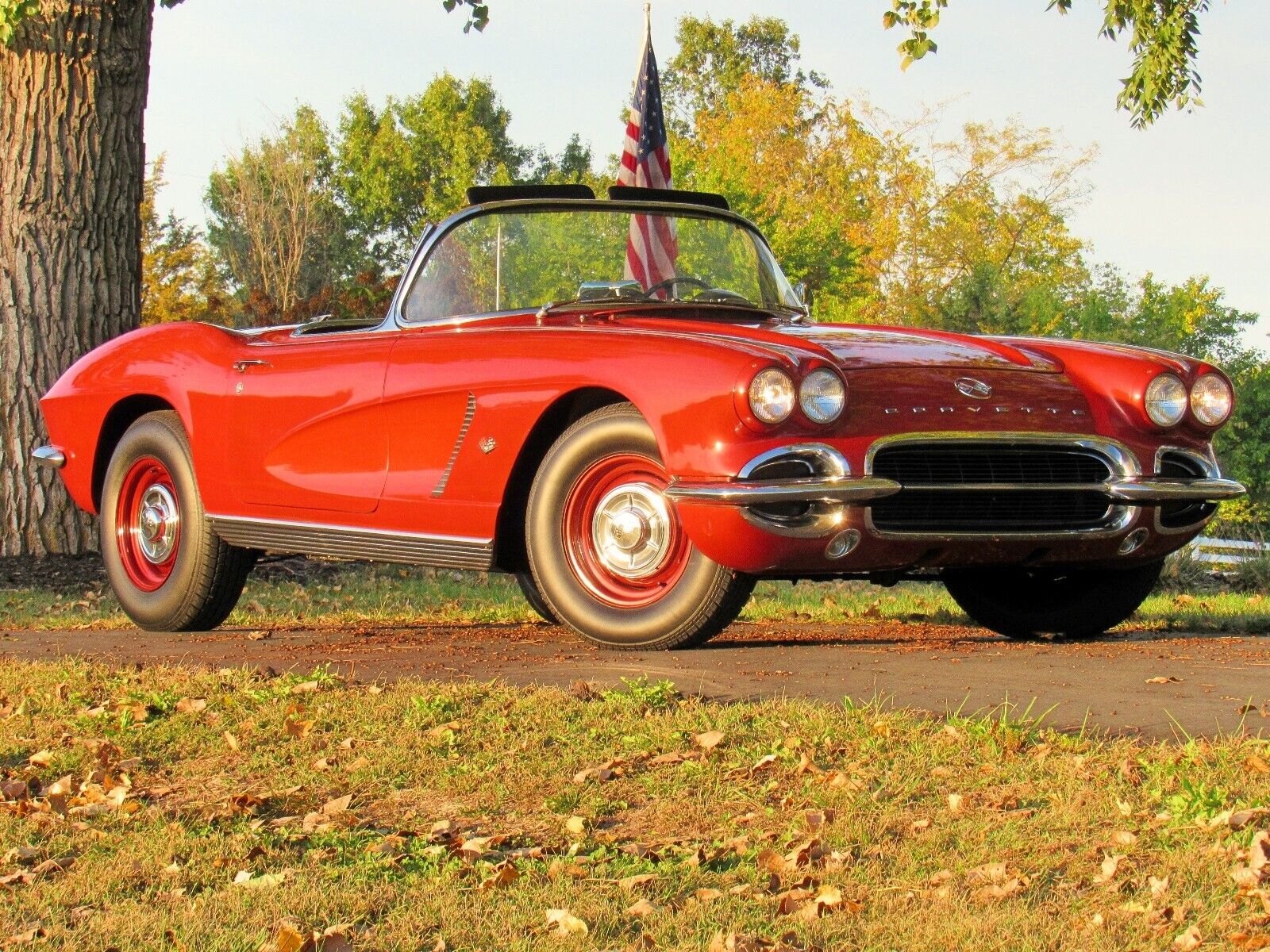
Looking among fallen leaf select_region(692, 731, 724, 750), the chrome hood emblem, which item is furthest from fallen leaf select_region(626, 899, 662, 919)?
the chrome hood emblem

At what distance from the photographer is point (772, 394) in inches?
209

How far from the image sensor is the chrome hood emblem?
572 centimetres

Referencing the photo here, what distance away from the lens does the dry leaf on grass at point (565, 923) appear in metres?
3.12

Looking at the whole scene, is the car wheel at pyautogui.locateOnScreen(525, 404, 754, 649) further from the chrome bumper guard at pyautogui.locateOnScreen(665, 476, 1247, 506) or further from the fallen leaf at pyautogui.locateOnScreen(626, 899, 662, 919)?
the fallen leaf at pyautogui.locateOnScreen(626, 899, 662, 919)

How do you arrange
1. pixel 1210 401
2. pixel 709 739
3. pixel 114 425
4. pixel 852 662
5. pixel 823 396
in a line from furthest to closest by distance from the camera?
1. pixel 114 425
2. pixel 1210 401
3. pixel 852 662
4. pixel 823 396
5. pixel 709 739

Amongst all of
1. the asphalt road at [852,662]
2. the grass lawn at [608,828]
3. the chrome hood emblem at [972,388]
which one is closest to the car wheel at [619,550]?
the asphalt road at [852,662]

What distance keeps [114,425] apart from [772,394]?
12.3ft

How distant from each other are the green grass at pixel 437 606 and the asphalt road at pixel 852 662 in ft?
2.22

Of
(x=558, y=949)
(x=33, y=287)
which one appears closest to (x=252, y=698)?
(x=558, y=949)

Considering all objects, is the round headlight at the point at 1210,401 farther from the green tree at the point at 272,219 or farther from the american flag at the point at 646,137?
the green tree at the point at 272,219

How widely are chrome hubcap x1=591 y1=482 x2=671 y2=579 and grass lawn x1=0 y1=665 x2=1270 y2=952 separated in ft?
2.69

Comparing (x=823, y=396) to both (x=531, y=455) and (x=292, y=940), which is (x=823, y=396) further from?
(x=292, y=940)

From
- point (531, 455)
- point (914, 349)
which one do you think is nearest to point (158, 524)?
point (531, 455)

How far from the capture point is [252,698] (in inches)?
201
